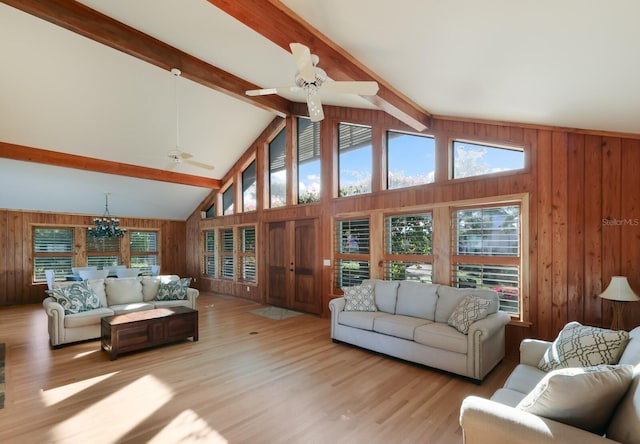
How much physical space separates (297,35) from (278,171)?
468cm

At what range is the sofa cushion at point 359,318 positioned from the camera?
4.22 metres

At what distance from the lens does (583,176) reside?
141 inches

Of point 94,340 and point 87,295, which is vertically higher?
point 87,295

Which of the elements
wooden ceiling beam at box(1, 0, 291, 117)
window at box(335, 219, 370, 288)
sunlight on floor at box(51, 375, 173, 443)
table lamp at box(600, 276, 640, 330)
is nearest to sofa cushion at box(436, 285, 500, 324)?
table lamp at box(600, 276, 640, 330)

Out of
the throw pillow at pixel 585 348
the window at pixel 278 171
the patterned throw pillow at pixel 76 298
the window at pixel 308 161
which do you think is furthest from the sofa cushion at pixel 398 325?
the patterned throw pillow at pixel 76 298

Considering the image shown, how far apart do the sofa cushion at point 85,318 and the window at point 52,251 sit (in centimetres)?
492

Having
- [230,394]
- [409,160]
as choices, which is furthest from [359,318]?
[409,160]

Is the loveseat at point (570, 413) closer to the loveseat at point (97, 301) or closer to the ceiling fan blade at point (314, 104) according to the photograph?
the ceiling fan blade at point (314, 104)

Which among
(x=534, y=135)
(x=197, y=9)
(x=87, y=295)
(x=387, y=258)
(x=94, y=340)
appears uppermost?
(x=197, y=9)

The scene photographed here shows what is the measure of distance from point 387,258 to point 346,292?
1.06 meters

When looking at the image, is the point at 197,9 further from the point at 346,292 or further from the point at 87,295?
the point at 87,295

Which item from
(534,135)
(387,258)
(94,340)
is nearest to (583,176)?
(534,135)

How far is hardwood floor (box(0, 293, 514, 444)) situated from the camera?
2484 millimetres

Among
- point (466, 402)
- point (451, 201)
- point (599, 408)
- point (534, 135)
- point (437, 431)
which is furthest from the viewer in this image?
point (451, 201)
